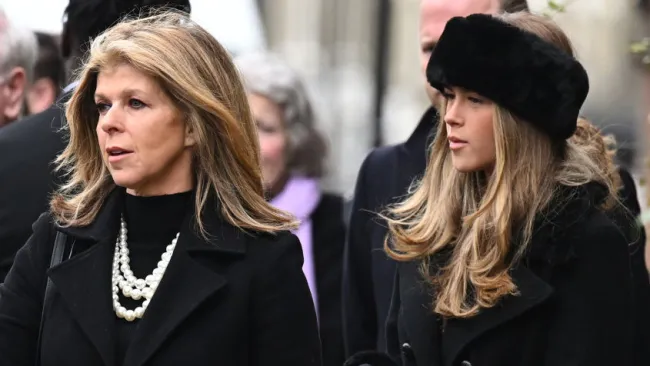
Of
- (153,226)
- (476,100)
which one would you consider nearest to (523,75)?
(476,100)

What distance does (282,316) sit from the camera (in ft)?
13.0

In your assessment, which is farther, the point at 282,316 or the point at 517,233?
the point at 517,233

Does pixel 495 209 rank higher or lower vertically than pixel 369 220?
higher

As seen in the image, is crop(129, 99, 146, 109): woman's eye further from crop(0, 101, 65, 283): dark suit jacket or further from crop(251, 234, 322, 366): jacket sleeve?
crop(0, 101, 65, 283): dark suit jacket

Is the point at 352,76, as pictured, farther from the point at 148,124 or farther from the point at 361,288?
the point at 148,124

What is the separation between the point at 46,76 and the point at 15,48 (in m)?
0.87

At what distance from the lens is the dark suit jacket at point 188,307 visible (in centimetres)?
393

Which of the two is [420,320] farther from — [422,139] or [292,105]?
[292,105]

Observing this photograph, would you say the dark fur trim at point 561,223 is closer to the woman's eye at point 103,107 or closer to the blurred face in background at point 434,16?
the blurred face in background at point 434,16

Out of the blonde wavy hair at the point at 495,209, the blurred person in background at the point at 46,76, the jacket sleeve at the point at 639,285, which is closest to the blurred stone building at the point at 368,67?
the blurred person in background at the point at 46,76

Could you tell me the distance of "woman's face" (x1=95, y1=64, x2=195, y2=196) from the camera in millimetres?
4023

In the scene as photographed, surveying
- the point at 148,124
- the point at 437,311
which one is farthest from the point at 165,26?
the point at 437,311

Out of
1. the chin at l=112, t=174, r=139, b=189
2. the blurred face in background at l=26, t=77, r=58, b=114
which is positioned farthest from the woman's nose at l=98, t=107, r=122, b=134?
the blurred face in background at l=26, t=77, r=58, b=114

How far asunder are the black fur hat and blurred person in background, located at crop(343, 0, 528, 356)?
34.0 inches
